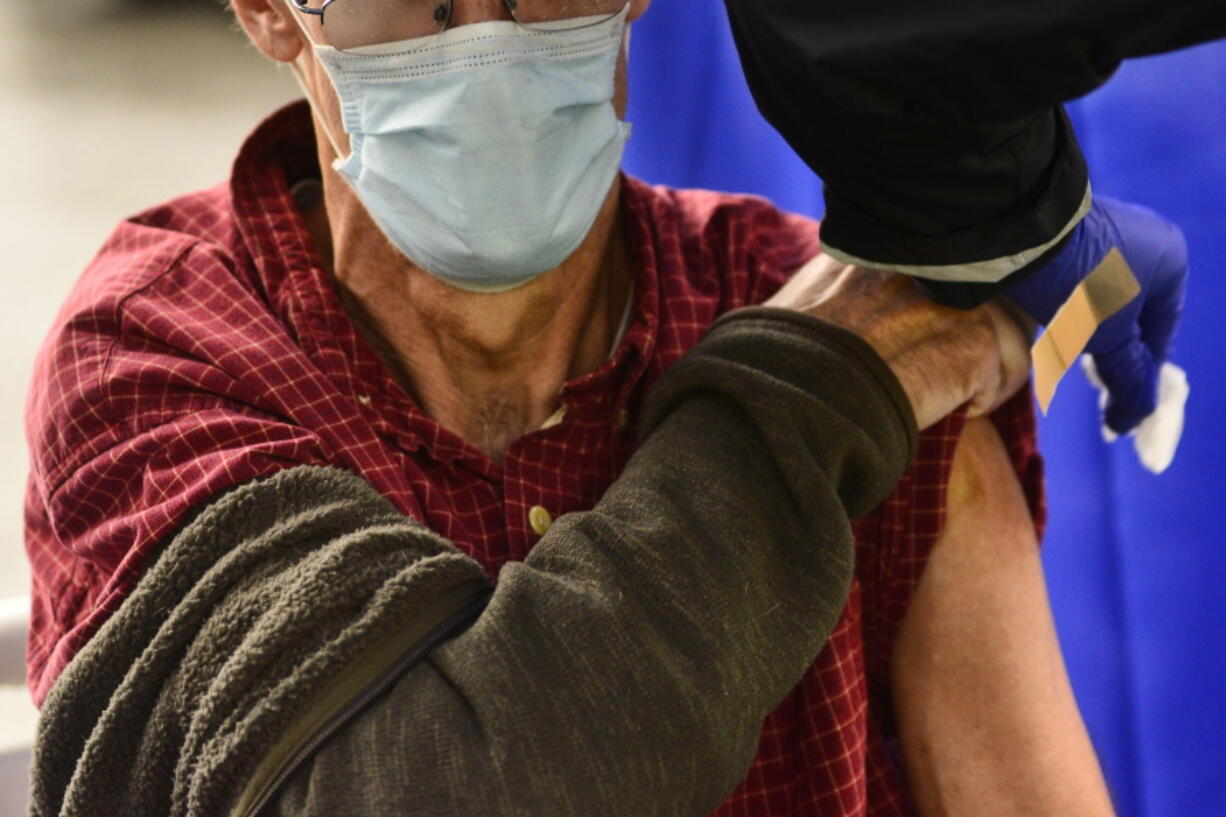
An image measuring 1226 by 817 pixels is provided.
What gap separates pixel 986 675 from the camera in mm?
1431

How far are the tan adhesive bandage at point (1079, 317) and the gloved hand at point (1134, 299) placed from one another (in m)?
0.01

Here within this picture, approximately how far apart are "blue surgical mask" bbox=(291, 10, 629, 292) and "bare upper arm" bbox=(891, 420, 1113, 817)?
1.58ft

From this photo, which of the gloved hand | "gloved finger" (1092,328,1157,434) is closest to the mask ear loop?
the gloved hand

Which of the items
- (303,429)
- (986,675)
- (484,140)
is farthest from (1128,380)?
(303,429)

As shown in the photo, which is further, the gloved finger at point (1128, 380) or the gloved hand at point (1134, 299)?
the gloved finger at point (1128, 380)

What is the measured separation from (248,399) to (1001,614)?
2.45 feet

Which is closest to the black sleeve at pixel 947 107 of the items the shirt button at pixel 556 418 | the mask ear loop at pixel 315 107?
the shirt button at pixel 556 418

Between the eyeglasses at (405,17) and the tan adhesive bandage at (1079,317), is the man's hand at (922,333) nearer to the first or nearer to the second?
the tan adhesive bandage at (1079,317)

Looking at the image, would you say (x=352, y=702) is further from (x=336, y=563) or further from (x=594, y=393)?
(x=594, y=393)

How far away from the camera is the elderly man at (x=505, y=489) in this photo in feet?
3.45

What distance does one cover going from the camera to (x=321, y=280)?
1.39m

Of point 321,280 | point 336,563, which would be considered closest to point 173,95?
point 321,280

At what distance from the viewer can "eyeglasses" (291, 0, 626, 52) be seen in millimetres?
1214

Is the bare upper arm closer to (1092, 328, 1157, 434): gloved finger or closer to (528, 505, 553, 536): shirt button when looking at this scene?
(1092, 328, 1157, 434): gloved finger
